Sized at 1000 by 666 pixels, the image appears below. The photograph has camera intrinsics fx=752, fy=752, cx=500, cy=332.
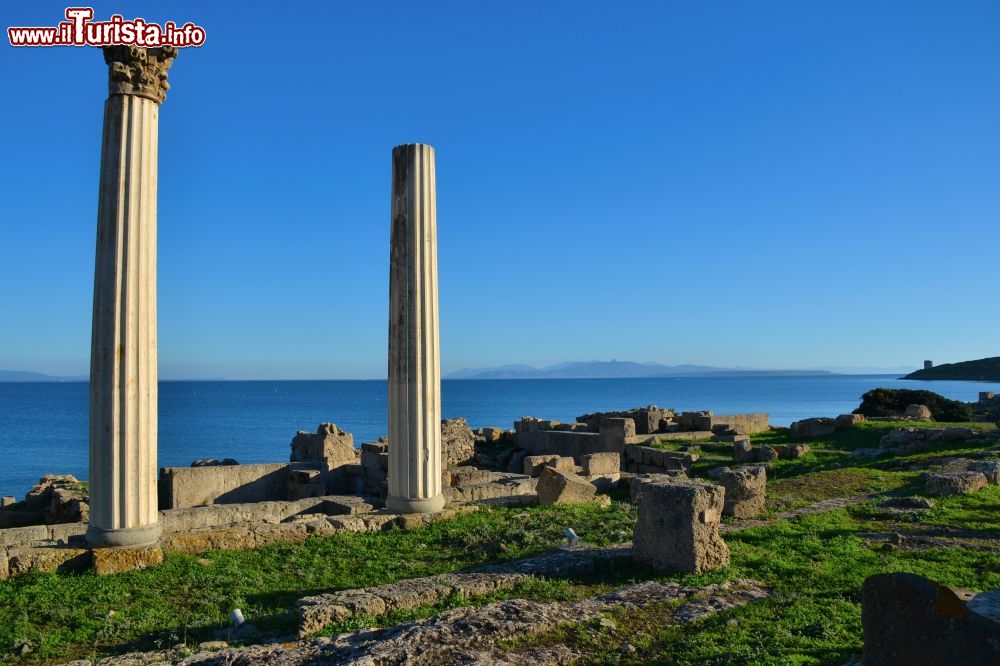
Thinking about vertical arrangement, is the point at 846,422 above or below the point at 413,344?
below

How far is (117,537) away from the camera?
8438mm

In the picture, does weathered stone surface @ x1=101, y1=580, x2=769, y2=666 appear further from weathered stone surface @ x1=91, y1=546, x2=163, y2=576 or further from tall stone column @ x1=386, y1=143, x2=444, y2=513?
tall stone column @ x1=386, y1=143, x2=444, y2=513

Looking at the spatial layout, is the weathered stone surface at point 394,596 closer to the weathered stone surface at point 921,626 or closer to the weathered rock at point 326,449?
the weathered stone surface at point 921,626

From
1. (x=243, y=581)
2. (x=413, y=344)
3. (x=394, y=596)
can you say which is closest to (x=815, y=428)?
(x=413, y=344)

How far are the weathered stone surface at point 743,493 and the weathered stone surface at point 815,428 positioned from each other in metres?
12.3

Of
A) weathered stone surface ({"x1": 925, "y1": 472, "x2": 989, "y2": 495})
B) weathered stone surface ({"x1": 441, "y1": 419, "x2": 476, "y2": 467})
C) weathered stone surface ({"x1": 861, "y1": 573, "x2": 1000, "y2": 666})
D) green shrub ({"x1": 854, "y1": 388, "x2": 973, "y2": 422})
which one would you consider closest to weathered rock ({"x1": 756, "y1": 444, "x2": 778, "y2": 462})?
weathered stone surface ({"x1": 925, "y1": 472, "x2": 989, "y2": 495})

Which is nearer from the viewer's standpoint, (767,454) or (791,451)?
(767,454)

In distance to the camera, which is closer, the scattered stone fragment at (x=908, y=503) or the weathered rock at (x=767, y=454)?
the scattered stone fragment at (x=908, y=503)

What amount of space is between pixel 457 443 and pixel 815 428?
1113 centimetres

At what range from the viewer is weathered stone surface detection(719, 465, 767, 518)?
11742 millimetres

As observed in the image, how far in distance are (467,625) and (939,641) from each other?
3189 millimetres

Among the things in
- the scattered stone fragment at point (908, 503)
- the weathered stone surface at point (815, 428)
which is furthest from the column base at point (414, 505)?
the weathered stone surface at point (815, 428)

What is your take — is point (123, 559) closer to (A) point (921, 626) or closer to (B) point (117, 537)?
(B) point (117, 537)

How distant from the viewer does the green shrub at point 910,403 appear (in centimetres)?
2733
